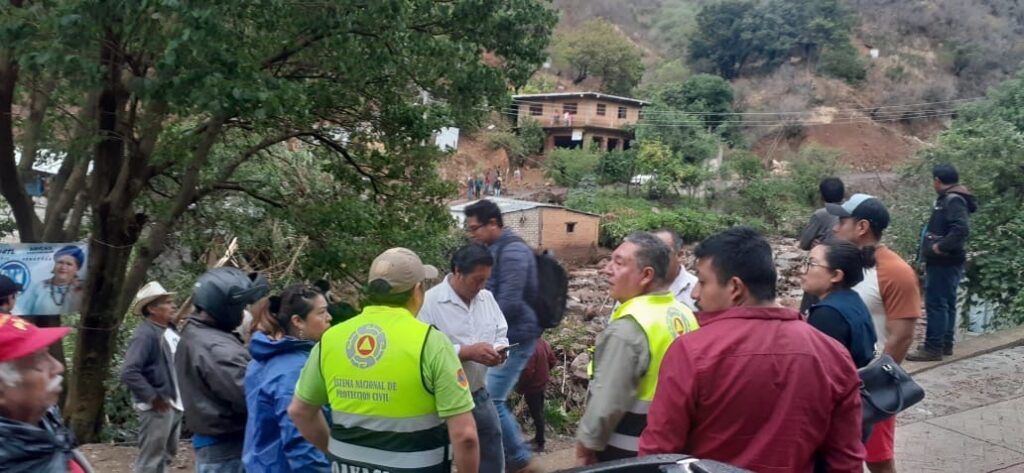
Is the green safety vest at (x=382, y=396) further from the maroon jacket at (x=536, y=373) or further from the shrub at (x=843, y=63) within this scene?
the shrub at (x=843, y=63)

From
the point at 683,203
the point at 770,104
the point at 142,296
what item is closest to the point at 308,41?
the point at 142,296

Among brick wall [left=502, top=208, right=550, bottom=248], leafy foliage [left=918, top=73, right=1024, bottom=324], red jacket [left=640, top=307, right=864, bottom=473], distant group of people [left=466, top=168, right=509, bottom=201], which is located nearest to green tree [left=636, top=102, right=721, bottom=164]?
distant group of people [left=466, top=168, right=509, bottom=201]

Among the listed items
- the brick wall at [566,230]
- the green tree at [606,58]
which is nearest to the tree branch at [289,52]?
the brick wall at [566,230]

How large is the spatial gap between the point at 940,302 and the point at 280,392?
556 centimetres

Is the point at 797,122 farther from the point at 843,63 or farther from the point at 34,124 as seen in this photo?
the point at 34,124

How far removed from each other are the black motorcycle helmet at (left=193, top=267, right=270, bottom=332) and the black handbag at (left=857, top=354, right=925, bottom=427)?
2.60m

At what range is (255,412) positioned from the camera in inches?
133

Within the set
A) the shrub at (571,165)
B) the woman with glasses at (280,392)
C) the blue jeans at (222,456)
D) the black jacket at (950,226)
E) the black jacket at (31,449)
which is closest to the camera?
the black jacket at (31,449)

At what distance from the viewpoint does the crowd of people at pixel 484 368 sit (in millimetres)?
2320

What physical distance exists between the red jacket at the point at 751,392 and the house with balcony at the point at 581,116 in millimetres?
42799

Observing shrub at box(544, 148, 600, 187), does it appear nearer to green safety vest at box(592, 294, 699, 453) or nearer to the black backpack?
the black backpack

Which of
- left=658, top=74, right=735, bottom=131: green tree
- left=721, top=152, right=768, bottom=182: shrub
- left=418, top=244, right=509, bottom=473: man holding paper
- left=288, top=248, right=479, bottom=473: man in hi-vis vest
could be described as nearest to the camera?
left=288, top=248, right=479, bottom=473: man in hi-vis vest

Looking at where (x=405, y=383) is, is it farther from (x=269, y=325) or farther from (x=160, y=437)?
(x=160, y=437)

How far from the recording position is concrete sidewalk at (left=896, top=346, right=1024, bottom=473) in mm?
5145
